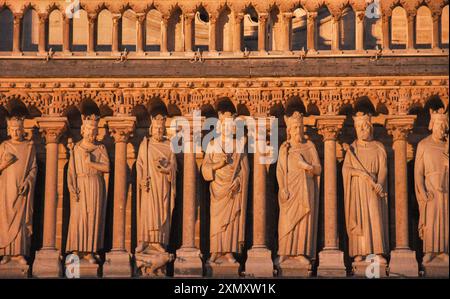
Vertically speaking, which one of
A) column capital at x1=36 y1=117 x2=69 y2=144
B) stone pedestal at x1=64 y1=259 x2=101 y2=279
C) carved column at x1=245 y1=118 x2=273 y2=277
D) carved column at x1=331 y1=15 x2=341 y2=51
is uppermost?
carved column at x1=331 y1=15 x2=341 y2=51

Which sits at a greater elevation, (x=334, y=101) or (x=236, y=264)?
(x=334, y=101)

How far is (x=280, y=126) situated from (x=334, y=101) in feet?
3.41

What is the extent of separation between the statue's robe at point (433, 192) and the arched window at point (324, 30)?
8.38 ft

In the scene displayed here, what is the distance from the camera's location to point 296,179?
3391cm

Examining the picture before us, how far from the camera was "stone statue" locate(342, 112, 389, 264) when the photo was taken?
33.7 metres

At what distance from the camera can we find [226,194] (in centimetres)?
3388

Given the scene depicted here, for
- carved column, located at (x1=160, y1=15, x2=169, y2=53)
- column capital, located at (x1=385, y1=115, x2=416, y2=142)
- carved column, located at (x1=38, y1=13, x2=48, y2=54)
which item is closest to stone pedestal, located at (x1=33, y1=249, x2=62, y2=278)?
carved column, located at (x1=38, y1=13, x2=48, y2=54)

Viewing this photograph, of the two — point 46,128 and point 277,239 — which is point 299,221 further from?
point 46,128

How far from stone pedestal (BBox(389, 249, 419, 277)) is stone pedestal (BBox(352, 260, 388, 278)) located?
115 millimetres

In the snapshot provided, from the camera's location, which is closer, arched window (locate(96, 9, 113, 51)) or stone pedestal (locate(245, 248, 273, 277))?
stone pedestal (locate(245, 248, 273, 277))

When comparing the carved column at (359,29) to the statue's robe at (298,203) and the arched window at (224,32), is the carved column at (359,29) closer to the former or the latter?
the statue's robe at (298,203)

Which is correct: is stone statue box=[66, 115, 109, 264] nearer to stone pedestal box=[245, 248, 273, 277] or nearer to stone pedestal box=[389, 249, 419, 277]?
stone pedestal box=[245, 248, 273, 277]

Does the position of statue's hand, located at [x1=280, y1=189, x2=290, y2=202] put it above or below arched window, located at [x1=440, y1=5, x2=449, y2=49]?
below
